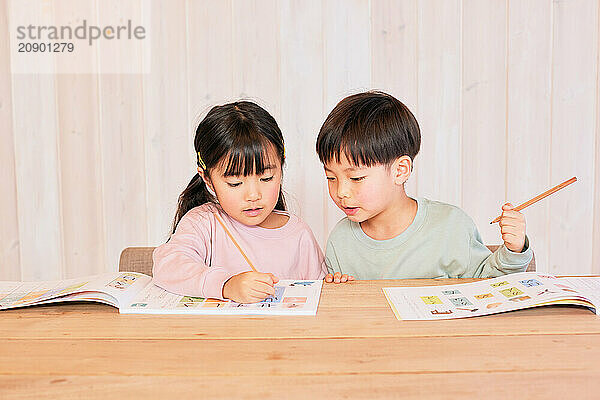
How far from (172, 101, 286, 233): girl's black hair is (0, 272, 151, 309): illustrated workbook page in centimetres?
33

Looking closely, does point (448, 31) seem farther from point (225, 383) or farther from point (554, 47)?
point (225, 383)

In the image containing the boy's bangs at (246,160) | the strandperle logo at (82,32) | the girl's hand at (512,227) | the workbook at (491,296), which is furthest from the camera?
the strandperle logo at (82,32)

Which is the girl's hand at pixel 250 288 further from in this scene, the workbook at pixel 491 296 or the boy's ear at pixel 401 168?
the boy's ear at pixel 401 168

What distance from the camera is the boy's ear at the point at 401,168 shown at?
1623mm

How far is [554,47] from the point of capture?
2457 mm

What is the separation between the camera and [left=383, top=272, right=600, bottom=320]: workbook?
1.13m

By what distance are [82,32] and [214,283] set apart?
150 centimetres

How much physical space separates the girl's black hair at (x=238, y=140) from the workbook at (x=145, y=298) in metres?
0.32

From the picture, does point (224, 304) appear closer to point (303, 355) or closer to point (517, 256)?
point (303, 355)

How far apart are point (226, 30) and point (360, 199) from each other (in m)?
1.11

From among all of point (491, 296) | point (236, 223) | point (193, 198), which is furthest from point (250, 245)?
point (491, 296)

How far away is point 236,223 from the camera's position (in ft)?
5.74

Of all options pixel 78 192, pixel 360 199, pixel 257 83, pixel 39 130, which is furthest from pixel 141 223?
pixel 360 199

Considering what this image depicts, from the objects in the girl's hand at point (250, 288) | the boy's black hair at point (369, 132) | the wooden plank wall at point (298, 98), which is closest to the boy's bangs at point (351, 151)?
the boy's black hair at point (369, 132)
